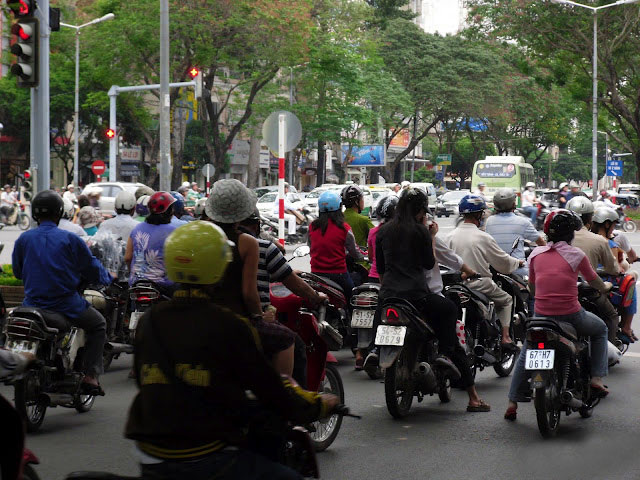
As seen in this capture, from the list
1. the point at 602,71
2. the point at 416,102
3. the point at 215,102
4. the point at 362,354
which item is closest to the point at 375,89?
the point at 416,102

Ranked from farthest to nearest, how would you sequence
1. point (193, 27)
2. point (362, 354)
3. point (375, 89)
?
point (375, 89), point (193, 27), point (362, 354)

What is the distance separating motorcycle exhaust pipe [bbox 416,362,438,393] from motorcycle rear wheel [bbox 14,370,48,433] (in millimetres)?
2488

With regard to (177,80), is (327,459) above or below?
below

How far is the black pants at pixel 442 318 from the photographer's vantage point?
7.42 meters

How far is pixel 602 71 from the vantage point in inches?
1569

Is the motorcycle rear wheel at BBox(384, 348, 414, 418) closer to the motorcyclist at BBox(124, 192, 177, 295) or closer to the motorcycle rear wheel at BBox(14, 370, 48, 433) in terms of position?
the motorcycle rear wheel at BBox(14, 370, 48, 433)

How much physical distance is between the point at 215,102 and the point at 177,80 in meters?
24.9

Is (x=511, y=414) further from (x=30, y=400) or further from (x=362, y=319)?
(x=30, y=400)

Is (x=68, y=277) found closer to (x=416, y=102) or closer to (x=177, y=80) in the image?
(x=177, y=80)

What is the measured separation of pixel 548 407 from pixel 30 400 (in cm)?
329

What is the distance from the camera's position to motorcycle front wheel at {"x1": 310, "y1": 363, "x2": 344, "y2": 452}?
6488 millimetres

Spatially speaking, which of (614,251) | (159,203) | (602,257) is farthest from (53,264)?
(614,251)

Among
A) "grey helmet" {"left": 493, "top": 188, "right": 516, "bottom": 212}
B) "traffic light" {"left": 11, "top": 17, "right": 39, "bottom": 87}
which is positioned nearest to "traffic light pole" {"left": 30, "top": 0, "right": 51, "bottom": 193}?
"traffic light" {"left": 11, "top": 17, "right": 39, "bottom": 87}

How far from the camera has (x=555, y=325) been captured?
6.98 metres
